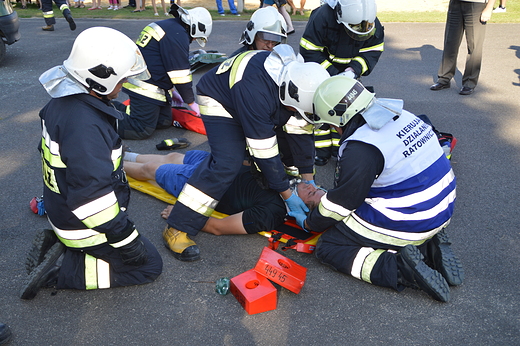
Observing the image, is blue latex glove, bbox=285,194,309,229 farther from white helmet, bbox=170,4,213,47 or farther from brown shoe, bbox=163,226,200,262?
white helmet, bbox=170,4,213,47

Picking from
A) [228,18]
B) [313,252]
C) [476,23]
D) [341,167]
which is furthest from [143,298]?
[228,18]

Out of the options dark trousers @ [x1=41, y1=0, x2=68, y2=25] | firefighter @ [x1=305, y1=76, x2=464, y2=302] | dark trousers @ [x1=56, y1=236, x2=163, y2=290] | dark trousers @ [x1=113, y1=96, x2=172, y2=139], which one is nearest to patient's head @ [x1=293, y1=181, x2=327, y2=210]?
firefighter @ [x1=305, y1=76, x2=464, y2=302]

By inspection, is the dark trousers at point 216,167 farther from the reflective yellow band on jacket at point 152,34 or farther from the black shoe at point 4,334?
the reflective yellow band on jacket at point 152,34

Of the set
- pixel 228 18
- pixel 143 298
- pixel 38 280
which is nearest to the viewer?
pixel 38 280

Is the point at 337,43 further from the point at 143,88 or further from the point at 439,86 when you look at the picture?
the point at 439,86

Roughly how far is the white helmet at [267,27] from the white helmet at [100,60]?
1.91 m

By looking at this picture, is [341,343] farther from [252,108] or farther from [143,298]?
[252,108]

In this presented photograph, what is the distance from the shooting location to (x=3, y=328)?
242 cm

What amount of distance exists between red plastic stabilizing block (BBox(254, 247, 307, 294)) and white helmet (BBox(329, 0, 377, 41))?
8.28ft

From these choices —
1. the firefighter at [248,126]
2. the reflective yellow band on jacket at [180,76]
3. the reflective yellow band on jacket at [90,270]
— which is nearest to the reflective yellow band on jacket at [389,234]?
the firefighter at [248,126]

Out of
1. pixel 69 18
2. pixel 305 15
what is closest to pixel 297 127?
pixel 69 18

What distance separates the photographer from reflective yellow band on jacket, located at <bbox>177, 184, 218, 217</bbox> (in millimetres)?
3232

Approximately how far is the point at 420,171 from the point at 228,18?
10241mm

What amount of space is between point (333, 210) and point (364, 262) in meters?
0.39
